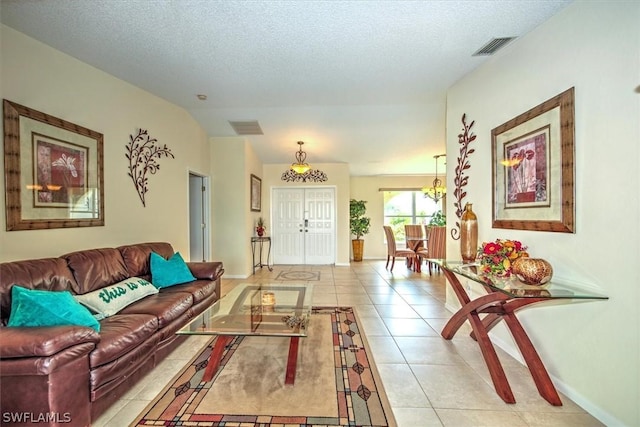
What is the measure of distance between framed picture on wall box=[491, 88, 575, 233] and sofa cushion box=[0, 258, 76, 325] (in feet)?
12.0

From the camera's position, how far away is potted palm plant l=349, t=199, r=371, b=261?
771cm

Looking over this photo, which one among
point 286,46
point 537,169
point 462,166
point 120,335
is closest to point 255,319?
point 120,335

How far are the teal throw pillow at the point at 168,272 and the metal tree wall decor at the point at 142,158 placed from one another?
89cm

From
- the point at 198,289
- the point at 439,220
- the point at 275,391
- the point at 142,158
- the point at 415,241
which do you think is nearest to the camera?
the point at 275,391

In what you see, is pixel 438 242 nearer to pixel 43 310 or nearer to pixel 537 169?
pixel 537 169

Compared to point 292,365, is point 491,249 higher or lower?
higher

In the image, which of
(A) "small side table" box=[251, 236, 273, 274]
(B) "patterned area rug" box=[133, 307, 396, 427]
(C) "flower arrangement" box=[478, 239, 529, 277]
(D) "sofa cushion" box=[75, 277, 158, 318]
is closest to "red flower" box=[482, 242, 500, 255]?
(C) "flower arrangement" box=[478, 239, 529, 277]

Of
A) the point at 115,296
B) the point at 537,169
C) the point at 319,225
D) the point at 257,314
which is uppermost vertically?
the point at 537,169

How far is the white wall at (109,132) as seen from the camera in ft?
7.29

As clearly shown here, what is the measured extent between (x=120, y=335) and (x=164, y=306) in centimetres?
55

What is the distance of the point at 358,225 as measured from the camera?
308 inches

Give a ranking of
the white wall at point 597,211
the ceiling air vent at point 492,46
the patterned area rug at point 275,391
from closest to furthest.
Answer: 1. the white wall at point 597,211
2. the patterned area rug at point 275,391
3. the ceiling air vent at point 492,46

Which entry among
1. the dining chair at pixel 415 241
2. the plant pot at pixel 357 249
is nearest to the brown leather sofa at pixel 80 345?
the dining chair at pixel 415 241

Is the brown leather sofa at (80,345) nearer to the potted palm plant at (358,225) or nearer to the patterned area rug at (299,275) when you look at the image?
the patterned area rug at (299,275)
